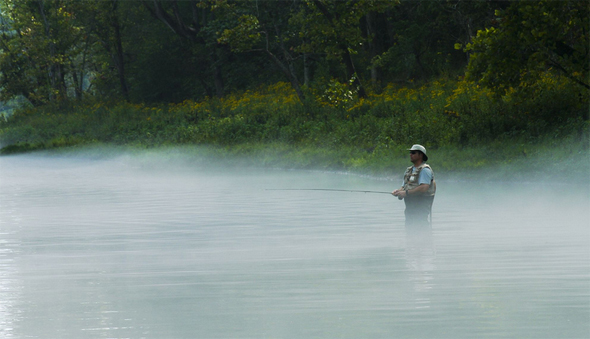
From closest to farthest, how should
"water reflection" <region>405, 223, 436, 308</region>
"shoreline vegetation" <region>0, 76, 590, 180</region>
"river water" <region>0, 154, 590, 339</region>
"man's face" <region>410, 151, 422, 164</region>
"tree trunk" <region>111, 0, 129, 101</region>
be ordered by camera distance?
1. "river water" <region>0, 154, 590, 339</region>
2. "water reflection" <region>405, 223, 436, 308</region>
3. "man's face" <region>410, 151, 422, 164</region>
4. "shoreline vegetation" <region>0, 76, 590, 180</region>
5. "tree trunk" <region>111, 0, 129, 101</region>

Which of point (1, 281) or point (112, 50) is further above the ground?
point (112, 50)

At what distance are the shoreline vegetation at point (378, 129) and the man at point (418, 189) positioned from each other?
8579 mm

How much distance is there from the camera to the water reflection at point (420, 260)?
27.2 ft

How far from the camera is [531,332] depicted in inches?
267

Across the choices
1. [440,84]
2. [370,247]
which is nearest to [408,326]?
[370,247]

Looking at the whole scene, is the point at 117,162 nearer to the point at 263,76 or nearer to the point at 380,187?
the point at 263,76

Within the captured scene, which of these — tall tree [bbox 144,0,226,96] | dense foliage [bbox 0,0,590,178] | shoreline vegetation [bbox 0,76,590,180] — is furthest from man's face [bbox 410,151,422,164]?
tall tree [bbox 144,0,226,96]

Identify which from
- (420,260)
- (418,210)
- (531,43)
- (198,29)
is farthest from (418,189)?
(198,29)

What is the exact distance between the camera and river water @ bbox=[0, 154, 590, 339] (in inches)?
285

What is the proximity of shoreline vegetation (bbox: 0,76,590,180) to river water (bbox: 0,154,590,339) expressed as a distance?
2.05m

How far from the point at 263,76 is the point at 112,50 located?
17010 mm

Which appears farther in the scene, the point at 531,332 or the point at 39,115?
the point at 39,115

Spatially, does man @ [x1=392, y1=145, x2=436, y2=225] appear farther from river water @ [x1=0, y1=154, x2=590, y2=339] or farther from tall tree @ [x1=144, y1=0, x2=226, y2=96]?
tall tree @ [x1=144, y1=0, x2=226, y2=96]

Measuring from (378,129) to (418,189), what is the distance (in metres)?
16.6
